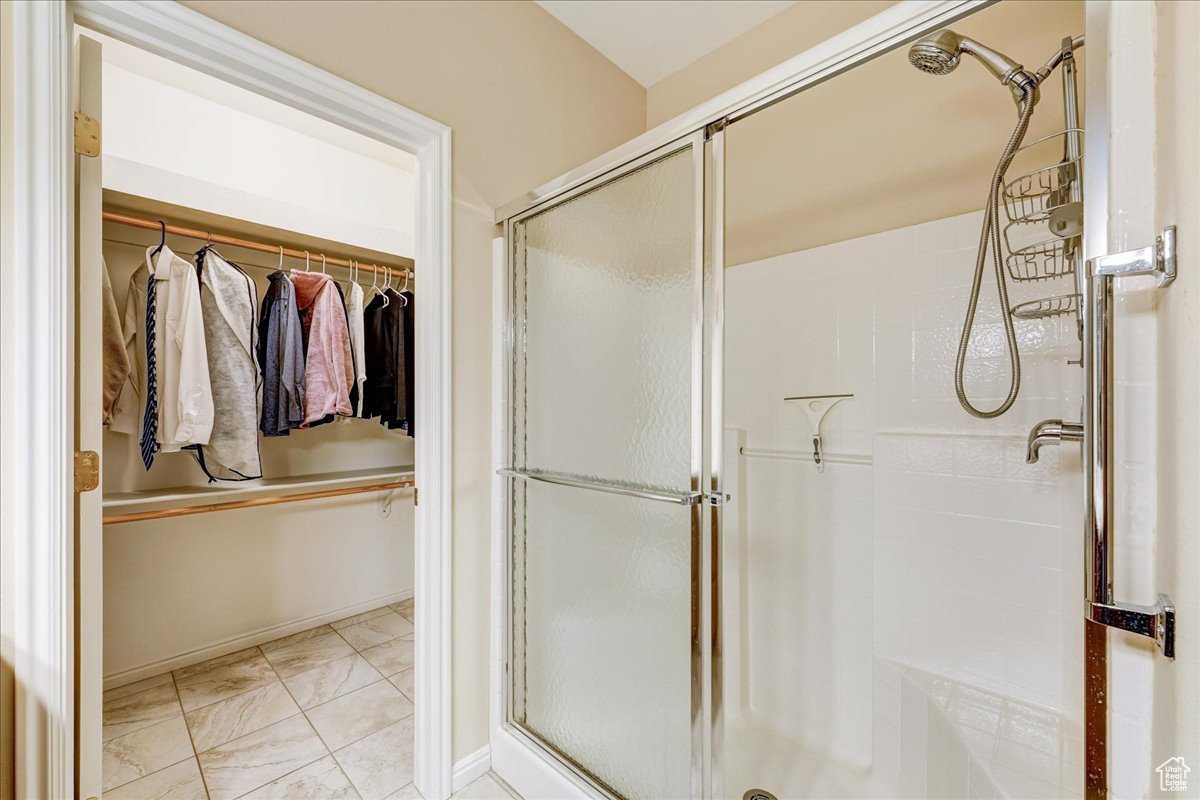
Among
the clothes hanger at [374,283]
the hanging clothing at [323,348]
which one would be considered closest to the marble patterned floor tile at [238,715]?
the hanging clothing at [323,348]

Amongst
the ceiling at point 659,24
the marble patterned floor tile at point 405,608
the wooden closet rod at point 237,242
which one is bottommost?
the marble patterned floor tile at point 405,608

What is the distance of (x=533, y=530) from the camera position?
1.58m

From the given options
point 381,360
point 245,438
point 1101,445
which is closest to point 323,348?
point 381,360

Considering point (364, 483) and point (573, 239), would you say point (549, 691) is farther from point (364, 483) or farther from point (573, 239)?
point (364, 483)

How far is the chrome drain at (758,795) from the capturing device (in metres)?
1.46

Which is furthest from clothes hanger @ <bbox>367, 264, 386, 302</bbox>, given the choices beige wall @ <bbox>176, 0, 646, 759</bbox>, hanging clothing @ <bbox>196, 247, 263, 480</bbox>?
beige wall @ <bbox>176, 0, 646, 759</bbox>

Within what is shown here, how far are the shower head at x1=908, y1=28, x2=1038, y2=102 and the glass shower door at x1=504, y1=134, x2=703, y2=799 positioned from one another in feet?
1.62

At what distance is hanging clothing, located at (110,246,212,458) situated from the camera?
1.87 metres

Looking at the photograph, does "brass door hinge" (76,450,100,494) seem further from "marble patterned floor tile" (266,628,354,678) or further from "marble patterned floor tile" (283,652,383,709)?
"marble patterned floor tile" (266,628,354,678)

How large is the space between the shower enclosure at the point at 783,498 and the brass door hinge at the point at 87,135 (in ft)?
3.13

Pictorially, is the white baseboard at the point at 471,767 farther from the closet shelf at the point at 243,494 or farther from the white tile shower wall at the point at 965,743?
the closet shelf at the point at 243,494

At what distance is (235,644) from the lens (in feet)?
7.78

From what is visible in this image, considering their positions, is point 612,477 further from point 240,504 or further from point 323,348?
point 240,504

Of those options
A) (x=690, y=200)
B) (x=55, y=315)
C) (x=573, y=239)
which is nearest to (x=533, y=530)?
(x=573, y=239)
